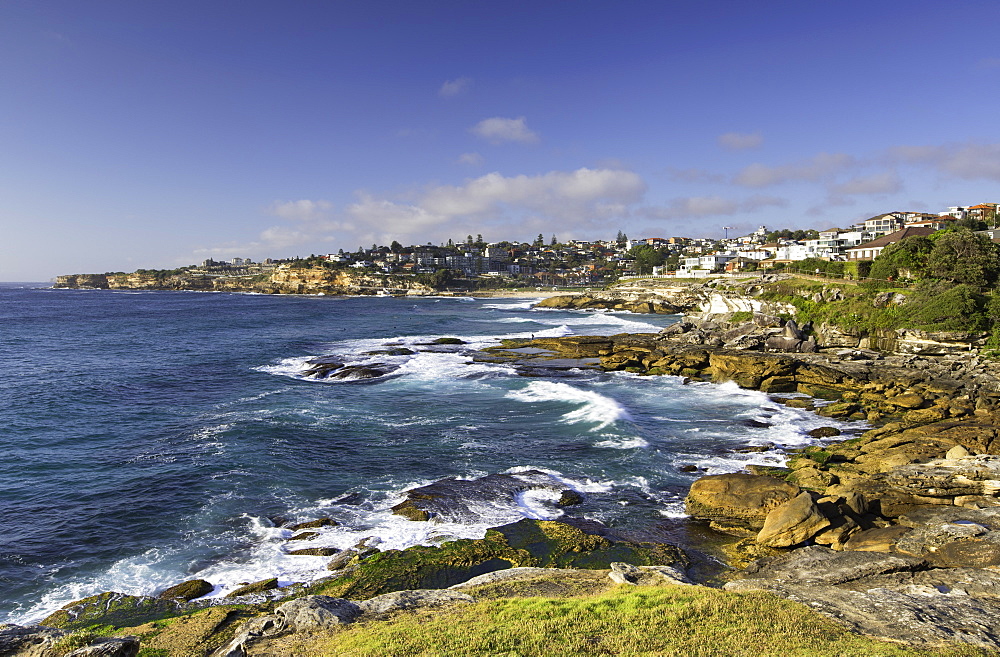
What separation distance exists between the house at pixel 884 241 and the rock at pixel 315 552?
210 ft

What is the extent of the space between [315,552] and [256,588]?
208 centimetres

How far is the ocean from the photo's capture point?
15.7 m

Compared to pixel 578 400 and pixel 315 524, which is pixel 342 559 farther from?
pixel 578 400

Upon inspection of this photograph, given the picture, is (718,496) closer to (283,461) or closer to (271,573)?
(271,573)

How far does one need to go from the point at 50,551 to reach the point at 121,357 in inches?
1549

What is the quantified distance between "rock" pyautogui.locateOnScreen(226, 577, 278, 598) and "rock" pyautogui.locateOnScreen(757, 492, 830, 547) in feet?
45.5

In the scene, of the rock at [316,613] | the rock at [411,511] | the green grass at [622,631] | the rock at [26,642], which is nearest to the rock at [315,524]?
the rock at [411,511]

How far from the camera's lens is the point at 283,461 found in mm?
22766

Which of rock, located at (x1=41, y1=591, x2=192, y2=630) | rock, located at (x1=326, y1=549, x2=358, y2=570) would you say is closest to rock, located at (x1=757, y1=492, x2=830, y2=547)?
rock, located at (x1=326, y1=549, x2=358, y2=570)

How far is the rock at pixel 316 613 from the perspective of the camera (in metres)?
10.2

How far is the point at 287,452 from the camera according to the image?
78.3 ft

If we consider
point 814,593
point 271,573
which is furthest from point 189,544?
point 814,593

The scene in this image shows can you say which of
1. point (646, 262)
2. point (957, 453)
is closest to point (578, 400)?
point (957, 453)

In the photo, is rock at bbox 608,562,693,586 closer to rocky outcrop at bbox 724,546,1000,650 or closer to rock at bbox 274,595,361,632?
rocky outcrop at bbox 724,546,1000,650
